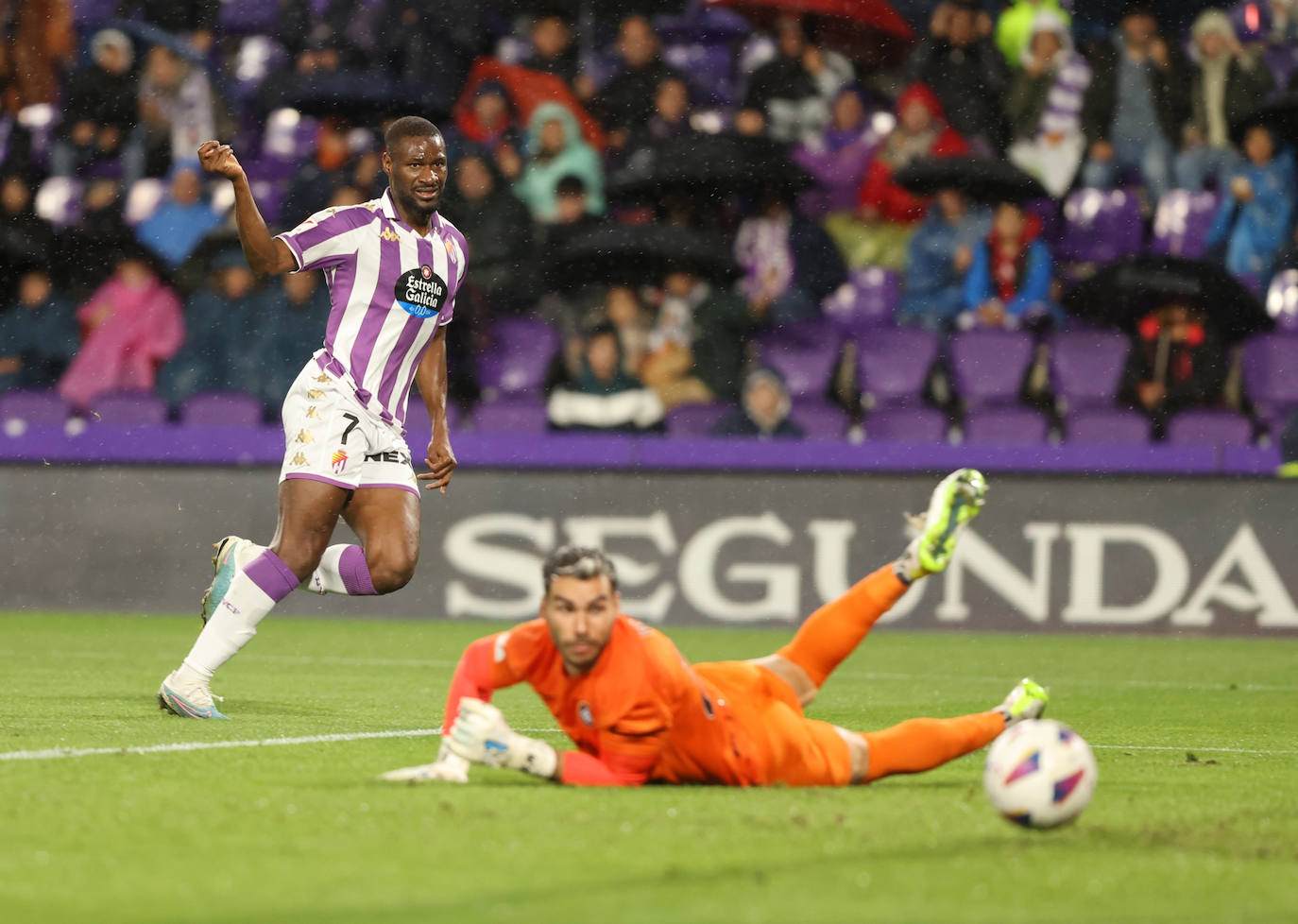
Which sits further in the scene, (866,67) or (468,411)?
(866,67)

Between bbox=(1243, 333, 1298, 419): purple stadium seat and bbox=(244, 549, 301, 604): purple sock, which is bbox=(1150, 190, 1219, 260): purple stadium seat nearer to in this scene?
bbox=(1243, 333, 1298, 419): purple stadium seat

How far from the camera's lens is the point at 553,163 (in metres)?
14.6

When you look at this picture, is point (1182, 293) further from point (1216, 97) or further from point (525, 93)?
point (525, 93)

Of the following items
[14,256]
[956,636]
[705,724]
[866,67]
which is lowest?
[956,636]

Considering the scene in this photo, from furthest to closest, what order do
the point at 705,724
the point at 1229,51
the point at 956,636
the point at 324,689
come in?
the point at 1229,51, the point at 956,636, the point at 324,689, the point at 705,724

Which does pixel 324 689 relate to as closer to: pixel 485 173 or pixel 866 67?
pixel 485 173

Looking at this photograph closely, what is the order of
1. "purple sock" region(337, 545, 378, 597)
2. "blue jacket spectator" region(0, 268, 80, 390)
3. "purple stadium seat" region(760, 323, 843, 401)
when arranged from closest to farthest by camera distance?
1. "purple sock" region(337, 545, 378, 597)
2. "purple stadium seat" region(760, 323, 843, 401)
3. "blue jacket spectator" region(0, 268, 80, 390)

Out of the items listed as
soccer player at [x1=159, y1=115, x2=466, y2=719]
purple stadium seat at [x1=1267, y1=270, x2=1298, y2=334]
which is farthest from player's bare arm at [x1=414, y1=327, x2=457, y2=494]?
purple stadium seat at [x1=1267, y1=270, x2=1298, y2=334]

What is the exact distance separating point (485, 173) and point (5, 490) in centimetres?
400

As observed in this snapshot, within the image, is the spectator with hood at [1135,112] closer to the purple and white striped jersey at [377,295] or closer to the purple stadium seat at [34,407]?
the purple stadium seat at [34,407]

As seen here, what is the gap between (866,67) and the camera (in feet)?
50.3

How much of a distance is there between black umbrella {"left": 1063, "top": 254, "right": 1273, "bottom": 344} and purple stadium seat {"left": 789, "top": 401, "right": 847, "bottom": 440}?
207 centimetres

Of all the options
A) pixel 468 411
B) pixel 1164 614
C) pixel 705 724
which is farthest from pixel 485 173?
pixel 705 724

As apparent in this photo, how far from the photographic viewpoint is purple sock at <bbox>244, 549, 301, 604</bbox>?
6805 millimetres
